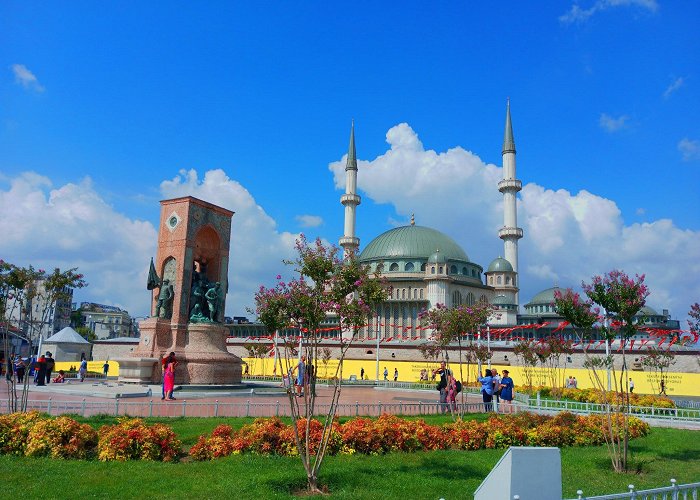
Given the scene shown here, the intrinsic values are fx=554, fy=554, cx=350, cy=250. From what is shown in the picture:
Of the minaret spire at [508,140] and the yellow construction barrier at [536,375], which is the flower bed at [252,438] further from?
the minaret spire at [508,140]

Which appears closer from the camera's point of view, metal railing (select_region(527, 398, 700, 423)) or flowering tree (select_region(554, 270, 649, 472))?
flowering tree (select_region(554, 270, 649, 472))

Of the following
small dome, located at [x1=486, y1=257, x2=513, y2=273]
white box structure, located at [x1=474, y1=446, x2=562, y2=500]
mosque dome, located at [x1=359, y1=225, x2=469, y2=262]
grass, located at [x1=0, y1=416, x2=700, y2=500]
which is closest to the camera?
white box structure, located at [x1=474, y1=446, x2=562, y2=500]

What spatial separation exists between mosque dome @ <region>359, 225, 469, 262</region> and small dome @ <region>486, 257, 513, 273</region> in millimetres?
3824

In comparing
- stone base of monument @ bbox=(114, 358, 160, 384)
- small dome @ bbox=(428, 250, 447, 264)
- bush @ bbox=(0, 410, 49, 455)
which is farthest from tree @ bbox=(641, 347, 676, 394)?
small dome @ bbox=(428, 250, 447, 264)

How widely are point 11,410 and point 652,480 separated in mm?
12879

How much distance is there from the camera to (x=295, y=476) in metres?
8.02

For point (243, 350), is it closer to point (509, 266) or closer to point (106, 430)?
point (509, 266)

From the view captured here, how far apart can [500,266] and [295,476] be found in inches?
2885

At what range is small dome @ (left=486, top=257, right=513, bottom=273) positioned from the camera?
7729 centimetres

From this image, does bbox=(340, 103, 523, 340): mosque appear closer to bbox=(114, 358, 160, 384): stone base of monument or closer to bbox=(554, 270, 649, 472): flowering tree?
bbox=(114, 358, 160, 384): stone base of monument

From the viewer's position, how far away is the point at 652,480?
9156mm

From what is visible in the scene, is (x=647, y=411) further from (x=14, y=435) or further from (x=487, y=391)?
(x=14, y=435)

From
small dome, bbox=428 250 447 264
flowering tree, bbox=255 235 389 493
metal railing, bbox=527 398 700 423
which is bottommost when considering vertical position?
metal railing, bbox=527 398 700 423

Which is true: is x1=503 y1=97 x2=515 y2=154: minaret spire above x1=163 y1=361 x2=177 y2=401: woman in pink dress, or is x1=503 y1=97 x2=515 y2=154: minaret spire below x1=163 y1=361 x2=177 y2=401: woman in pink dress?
above
